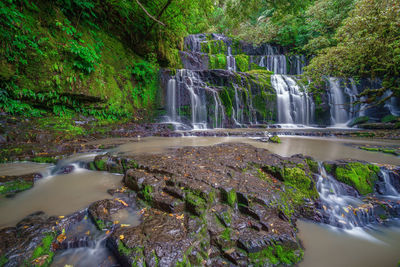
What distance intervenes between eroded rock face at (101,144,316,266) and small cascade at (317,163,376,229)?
28cm

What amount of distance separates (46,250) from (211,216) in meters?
1.46

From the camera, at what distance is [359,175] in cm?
291

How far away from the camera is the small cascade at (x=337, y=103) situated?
11.8m

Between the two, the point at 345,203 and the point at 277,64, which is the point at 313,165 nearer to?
the point at 345,203

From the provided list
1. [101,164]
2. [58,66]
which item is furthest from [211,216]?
[58,66]

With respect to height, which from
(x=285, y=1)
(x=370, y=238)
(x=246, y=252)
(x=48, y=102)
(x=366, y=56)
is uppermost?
(x=285, y=1)

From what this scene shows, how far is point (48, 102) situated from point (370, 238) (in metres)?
8.23

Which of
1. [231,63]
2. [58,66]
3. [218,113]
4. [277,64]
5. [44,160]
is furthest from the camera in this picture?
[277,64]

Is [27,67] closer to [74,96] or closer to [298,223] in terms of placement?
[74,96]

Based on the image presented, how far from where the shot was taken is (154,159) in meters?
3.09

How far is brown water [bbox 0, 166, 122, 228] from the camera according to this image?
1.81 m

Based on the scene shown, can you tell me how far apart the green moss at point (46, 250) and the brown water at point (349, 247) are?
2.19 meters

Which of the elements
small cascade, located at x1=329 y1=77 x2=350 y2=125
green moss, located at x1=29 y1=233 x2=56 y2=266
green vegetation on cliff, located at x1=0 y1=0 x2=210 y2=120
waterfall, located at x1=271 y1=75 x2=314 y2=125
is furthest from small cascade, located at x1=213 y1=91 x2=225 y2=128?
green moss, located at x1=29 y1=233 x2=56 y2=266

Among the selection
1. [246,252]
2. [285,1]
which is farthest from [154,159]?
[285,1]
